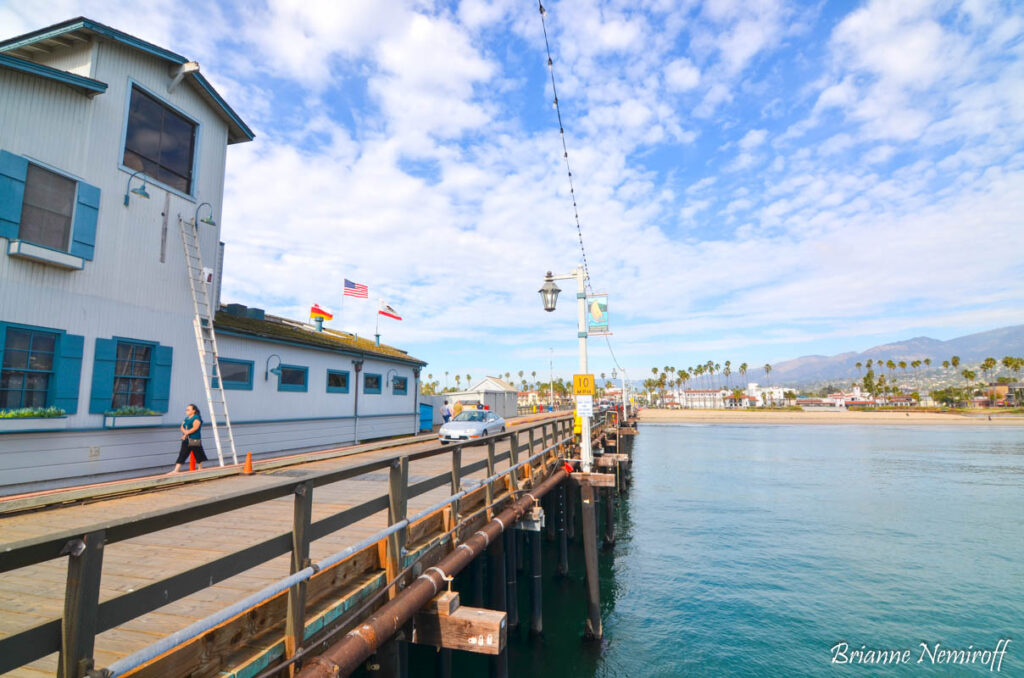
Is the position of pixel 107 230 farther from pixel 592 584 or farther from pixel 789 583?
pixel 789 583

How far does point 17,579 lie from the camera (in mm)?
4805

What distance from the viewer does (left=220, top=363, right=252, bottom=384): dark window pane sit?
47.4ft

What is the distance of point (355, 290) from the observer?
82.1 ft

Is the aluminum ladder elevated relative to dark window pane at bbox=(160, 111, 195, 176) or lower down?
lower down

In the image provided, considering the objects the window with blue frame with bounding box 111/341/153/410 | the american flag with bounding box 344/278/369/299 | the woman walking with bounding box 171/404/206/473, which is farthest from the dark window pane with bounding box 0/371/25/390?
the american flag with bounding box 344/278/369/299

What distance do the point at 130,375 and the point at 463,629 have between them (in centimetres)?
1072

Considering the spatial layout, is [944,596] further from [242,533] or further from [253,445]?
[253,445]

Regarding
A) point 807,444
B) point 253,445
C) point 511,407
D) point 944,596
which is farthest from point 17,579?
point 807,444

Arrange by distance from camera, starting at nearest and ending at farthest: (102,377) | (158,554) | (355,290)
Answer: (158,554), (102,377), (355,290)

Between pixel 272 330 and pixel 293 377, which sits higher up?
pixel 272 330

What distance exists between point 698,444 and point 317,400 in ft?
158

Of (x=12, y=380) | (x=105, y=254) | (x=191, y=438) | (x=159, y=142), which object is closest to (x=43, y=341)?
(x=12, y=380)

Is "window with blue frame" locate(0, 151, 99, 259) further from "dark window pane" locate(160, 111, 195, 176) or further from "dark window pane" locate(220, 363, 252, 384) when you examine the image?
"dark window pane" locate(220, 363, 252, 384)

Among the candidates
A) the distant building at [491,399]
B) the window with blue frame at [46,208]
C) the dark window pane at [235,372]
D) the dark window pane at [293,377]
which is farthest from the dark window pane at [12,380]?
the distant building at [491,399]
